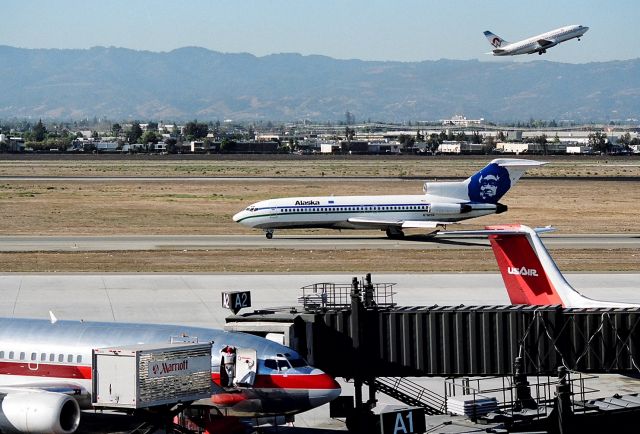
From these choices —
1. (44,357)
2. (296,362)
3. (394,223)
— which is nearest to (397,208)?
(394,223)

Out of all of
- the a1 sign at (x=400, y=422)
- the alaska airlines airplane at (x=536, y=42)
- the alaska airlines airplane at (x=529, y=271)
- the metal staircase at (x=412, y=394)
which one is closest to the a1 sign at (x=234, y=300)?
the metal staircase at (x=412, y=394)

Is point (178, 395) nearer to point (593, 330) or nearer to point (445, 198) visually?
point (593, 330)

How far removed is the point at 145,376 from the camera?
31062mm

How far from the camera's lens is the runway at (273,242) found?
8462 cm

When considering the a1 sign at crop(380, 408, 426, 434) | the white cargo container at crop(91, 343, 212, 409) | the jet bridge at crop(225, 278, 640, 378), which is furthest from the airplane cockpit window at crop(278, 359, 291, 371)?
the a1 sign at crop(380, 408, 426, 434)

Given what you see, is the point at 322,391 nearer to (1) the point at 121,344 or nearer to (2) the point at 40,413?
(1) the point at 121,344

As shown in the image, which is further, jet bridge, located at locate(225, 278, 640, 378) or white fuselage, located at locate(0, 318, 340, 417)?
jet bridge, located at locate(225, 278, 640, 378)

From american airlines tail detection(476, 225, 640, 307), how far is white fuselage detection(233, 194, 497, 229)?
46062 mm

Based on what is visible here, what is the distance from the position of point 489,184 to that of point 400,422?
63.4 m

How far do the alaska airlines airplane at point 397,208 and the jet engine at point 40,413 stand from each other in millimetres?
58021

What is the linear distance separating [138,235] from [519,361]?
6156 centimetres

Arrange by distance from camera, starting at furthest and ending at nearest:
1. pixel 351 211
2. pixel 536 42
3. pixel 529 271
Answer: pixel 536 42 < pixel 351 211 < pixel 529 271

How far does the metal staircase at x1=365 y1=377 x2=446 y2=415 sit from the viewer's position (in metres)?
38.0

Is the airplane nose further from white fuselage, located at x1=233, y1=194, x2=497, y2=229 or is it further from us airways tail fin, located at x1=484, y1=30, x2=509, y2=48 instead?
us airways tail fin, located at x1=484, y1=30, x2=509, y2=48
